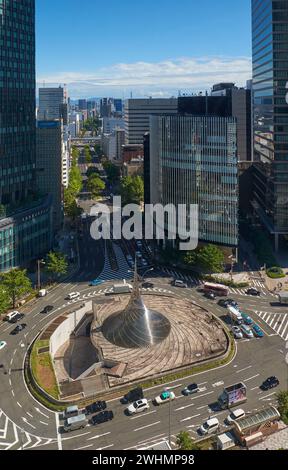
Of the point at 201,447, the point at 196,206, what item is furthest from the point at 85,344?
the point at 196,206

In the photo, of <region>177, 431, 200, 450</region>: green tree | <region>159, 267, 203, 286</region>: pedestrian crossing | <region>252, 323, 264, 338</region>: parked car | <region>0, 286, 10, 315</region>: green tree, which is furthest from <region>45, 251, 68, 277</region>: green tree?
<region>177, 431, 200, 450</region>: green tree

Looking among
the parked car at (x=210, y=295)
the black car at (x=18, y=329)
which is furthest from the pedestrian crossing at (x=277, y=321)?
the black car at (x=18, y=329)

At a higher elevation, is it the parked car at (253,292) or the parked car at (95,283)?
the parked car at (95,283)

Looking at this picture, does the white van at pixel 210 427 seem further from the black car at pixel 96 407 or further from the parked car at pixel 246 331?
the parked car at pixel 246 331

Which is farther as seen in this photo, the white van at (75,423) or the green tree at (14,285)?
the green tree at (14,285)

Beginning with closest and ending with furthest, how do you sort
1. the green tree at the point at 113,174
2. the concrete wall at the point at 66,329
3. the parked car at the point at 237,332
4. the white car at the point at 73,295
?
the parked car at the point at 237,332, the concrete wall at the point at 66,329, the white car at the point at 73,295, the green tree at the point at 113,174

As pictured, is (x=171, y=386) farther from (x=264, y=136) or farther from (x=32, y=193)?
(x=264, y=136)

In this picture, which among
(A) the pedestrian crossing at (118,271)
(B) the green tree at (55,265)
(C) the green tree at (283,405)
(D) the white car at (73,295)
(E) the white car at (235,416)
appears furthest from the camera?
(A) the pedestrian crossing at (118,271)

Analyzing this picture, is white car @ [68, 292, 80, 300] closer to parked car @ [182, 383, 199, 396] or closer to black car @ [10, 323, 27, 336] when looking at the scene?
black car @ [10, 323, 27, 336]
